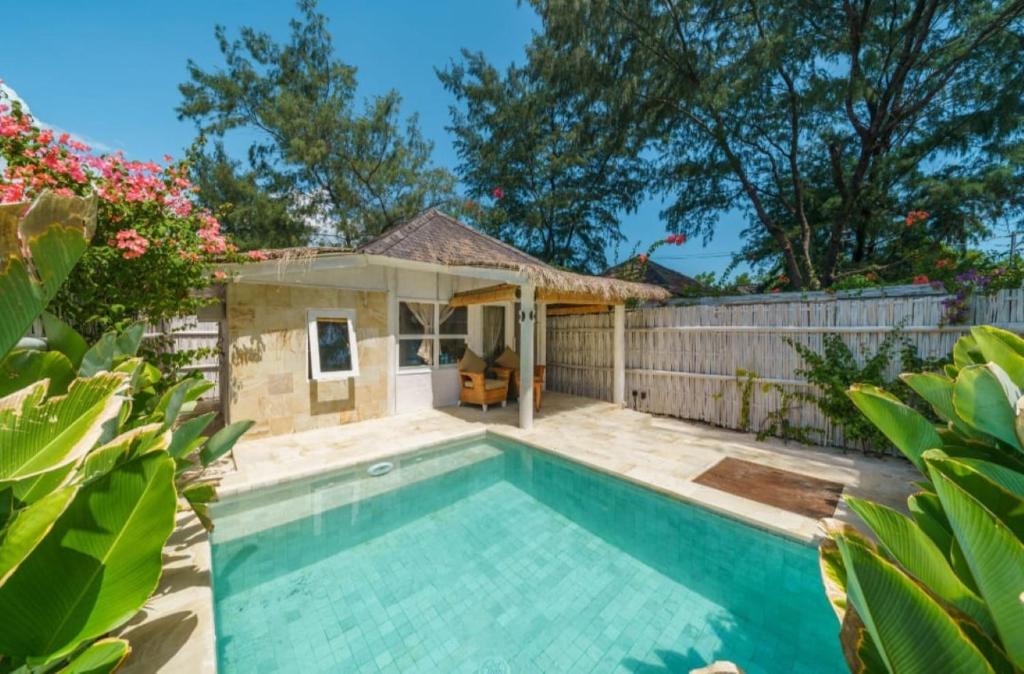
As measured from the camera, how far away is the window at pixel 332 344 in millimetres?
7270

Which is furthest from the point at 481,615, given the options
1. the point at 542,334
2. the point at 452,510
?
the point at 542,334

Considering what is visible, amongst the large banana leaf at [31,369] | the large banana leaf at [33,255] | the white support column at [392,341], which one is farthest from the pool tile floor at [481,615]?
the white support column at [392,341]

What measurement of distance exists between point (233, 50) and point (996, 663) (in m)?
23.5

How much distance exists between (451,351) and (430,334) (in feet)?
2.50

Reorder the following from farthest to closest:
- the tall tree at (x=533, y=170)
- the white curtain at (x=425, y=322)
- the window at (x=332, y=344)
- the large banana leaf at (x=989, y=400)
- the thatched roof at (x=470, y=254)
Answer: the tall tree at (x=533, y=170)
the white curtain at (x=425, y=322)
the thatched roof at (x=470, y=254)
the window at (x=332, y=344)
the large banana leaf at (x=989, y=400)

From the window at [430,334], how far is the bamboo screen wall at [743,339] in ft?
11.1

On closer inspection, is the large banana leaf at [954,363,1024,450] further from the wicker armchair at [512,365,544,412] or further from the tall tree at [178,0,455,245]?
the tall tree at [178,0,455,245]

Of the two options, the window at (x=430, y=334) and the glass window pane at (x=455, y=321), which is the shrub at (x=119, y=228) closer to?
the window at (x=430, y=334)

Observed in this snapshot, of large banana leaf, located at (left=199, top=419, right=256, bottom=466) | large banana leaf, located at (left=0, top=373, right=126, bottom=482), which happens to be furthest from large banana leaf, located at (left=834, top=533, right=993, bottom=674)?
large banana leaf, located at (left=199, top=419, right=256, bottom=466)

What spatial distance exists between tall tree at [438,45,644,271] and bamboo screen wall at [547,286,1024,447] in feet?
30.2

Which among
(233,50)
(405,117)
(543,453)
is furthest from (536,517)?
(233,50)

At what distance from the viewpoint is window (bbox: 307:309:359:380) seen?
7.27 m

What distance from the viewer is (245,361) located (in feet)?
21.7

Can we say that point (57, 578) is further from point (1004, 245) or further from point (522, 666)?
point (1004, 245)
